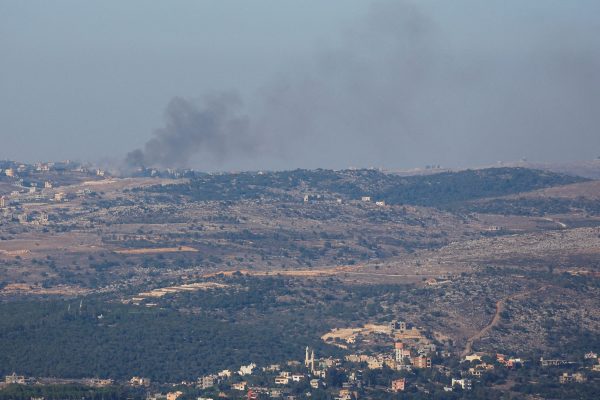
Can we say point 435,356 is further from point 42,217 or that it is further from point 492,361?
point 42,217

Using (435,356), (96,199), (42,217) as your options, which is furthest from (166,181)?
(435,356)

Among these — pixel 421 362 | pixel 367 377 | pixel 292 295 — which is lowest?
pixel 367 377

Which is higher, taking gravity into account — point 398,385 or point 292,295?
point 292,295

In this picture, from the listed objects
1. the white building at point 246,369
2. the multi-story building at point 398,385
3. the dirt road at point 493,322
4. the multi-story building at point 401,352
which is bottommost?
the multi-story building at point 398,385

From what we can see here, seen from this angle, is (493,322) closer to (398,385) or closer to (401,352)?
(401,352)

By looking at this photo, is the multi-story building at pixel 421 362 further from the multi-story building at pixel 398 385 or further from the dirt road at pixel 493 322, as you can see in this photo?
the multi-story building at pixel 398 385

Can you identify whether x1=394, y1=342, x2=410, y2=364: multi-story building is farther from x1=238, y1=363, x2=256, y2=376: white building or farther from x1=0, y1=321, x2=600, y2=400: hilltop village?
x1=238, y1=363, x2=256, y2=376: white building

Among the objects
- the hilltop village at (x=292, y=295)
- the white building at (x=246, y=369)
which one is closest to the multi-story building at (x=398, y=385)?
Result: the hilltop village at (x=292, y=295)

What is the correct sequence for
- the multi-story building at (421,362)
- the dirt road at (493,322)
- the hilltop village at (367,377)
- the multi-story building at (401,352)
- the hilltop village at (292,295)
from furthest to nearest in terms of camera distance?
1. the dirt road at (493,322)
2. the multi-story building at (401,352)
3. the multi-story building at (421,362)
4. the hilltop village at (292,295)
5. the hilltop village at (367,377)

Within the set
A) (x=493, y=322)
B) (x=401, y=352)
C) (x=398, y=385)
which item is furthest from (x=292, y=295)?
(x=398, y=385)

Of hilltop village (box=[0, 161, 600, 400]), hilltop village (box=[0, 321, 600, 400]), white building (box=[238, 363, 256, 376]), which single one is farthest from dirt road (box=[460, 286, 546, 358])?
white building (box=[238, 363, 256, 376])

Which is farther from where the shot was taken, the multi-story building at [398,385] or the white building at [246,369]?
the white building at [246,369]
